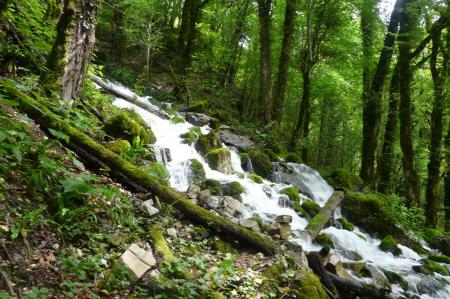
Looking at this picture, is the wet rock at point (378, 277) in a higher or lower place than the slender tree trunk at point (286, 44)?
lower

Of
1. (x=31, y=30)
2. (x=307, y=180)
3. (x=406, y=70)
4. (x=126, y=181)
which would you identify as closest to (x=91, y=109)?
(x=31, y=30)

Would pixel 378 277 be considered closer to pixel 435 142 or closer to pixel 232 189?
pixel 232 189

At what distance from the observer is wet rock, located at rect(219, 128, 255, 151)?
13.4 metres

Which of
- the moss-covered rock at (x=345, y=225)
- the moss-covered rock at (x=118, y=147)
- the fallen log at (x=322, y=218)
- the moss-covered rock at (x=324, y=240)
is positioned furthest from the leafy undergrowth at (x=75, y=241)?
the moss-covered rock at (x=345, y=225)

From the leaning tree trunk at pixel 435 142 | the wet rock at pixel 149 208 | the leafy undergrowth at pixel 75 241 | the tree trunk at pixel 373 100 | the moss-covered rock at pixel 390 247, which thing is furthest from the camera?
the tree trunk at pixel 373 100

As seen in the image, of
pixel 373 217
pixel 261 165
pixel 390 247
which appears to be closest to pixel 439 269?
pixel 390 247

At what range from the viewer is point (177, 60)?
22594 millimetres

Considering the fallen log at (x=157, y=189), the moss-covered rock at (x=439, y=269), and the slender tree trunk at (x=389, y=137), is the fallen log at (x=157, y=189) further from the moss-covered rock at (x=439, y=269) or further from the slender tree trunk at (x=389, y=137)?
the slender tree trunk at (x=389, y=137)

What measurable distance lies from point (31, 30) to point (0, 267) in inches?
225

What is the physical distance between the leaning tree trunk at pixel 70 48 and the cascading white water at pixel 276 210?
335 cm

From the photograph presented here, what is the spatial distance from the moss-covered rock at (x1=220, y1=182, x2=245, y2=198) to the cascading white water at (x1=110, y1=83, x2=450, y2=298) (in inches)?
8.4

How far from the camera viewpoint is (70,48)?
227 inches

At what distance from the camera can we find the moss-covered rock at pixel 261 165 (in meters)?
12.4

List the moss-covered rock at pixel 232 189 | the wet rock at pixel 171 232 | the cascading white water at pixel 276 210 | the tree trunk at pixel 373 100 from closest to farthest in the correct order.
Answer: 1. the wet rock at pixel 171 232
2. the cascading white water at pixel 276 210
3. the moss-covered rock at pixel 232 189
4. the tree trunk at pixel 373 100
